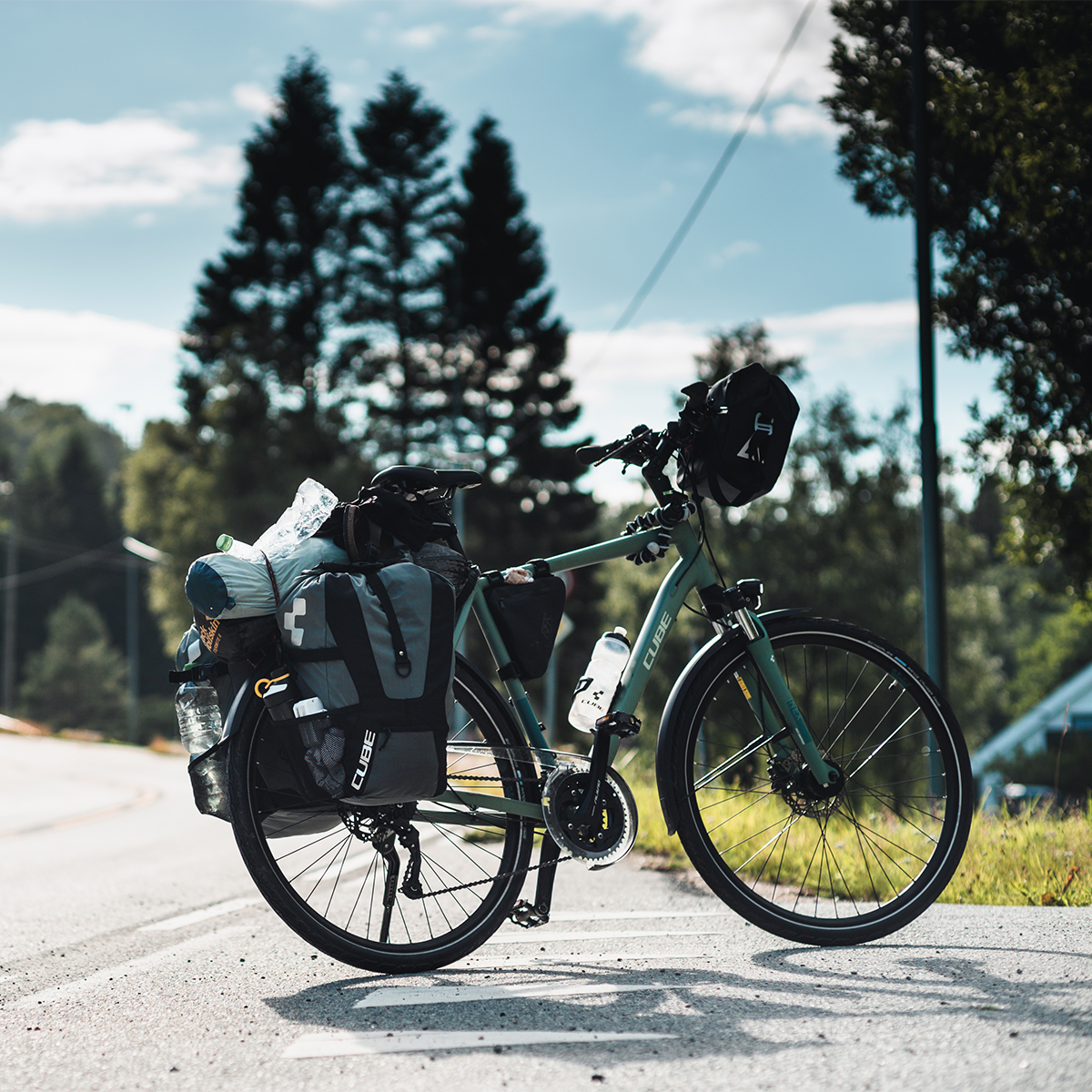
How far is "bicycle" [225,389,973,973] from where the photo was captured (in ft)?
10.4

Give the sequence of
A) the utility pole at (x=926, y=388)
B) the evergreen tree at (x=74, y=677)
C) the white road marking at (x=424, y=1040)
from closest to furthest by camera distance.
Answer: the white road marking at (x=424, y=1040) < the utility pole at (x=926, y=388) < the evergreen tree at (x=74, y=677)

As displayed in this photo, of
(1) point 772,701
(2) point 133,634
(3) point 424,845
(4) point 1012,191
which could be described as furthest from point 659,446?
(2) point 133,634

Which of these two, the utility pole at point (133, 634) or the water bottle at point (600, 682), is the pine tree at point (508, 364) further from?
the water bottle at point (600, 682)

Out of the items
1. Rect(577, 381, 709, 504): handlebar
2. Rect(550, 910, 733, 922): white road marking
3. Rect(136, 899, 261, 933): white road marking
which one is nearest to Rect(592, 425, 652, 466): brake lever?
Rect(577, 381, 709, 504): handlebar

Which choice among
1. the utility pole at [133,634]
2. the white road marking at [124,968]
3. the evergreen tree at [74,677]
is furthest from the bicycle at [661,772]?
the evergreen tree at [74,677]

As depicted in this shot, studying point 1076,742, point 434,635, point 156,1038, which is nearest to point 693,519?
point 434,635

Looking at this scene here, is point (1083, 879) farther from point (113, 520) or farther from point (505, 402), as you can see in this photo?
point (113, 520)

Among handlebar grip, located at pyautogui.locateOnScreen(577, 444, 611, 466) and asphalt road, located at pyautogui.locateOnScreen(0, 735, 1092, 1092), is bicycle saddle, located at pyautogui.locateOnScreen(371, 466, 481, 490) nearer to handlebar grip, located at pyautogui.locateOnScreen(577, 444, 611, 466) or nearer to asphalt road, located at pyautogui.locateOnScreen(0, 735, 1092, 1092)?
handlebar grip, located at pyautogui.locateOnScreen(577, 444, 611, 466)

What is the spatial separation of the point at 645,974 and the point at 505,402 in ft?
119

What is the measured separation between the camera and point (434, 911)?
3832mm

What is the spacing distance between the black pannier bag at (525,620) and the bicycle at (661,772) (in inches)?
1.4

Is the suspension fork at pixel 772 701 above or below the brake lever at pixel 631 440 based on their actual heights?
below

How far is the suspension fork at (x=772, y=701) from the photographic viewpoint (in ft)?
11.3

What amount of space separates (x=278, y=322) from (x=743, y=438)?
35.3m
